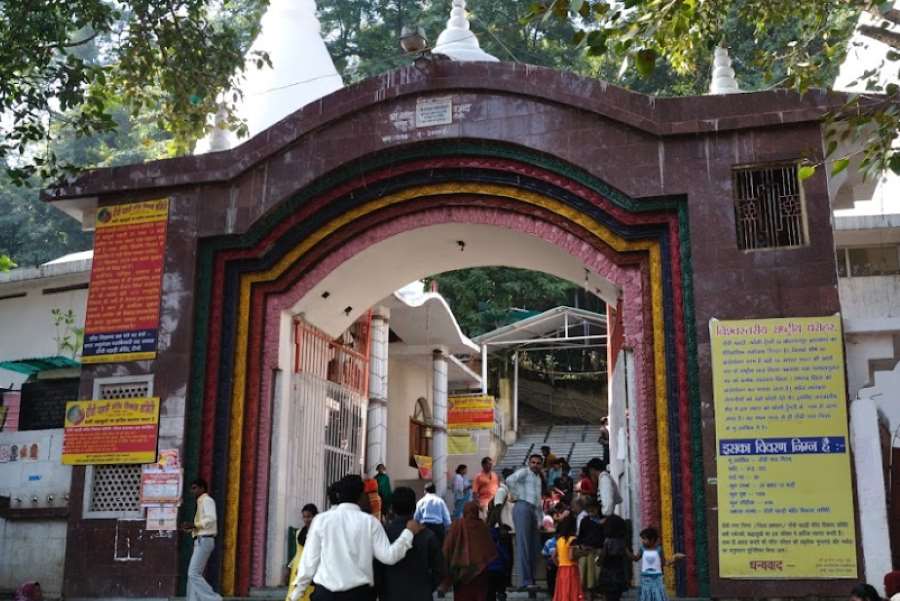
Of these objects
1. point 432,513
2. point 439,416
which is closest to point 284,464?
point 432,513

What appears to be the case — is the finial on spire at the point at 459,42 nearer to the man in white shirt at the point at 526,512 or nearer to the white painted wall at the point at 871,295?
the man in white shirt at the point at 526,512

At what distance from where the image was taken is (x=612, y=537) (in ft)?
25.4

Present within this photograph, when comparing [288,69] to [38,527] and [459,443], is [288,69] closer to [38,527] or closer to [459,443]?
[459,443]

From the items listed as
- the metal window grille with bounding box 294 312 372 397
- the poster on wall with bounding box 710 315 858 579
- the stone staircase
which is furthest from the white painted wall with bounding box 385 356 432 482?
the poster on wall with bounding box 710 315 858 579

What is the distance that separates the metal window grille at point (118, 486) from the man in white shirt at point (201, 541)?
979 millimetres

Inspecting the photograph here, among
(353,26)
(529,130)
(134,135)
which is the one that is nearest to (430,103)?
(529,130)

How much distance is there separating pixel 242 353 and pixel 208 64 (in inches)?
145

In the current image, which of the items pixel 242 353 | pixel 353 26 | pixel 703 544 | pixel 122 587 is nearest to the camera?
pixel 703 544

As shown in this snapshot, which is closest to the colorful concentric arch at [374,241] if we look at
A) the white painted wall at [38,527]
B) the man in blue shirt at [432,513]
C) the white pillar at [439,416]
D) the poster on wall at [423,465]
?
the white painted wall at [38,527]

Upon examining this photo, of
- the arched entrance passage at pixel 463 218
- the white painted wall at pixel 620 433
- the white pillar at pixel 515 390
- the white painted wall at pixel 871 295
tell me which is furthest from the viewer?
the white pillar at pixel 515 390

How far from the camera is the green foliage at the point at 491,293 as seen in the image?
81.4 feet

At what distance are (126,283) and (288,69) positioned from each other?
9110 mm

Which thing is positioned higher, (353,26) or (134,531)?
(353,26)

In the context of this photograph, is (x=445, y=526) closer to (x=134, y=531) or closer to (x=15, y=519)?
(x=134, y=531)
